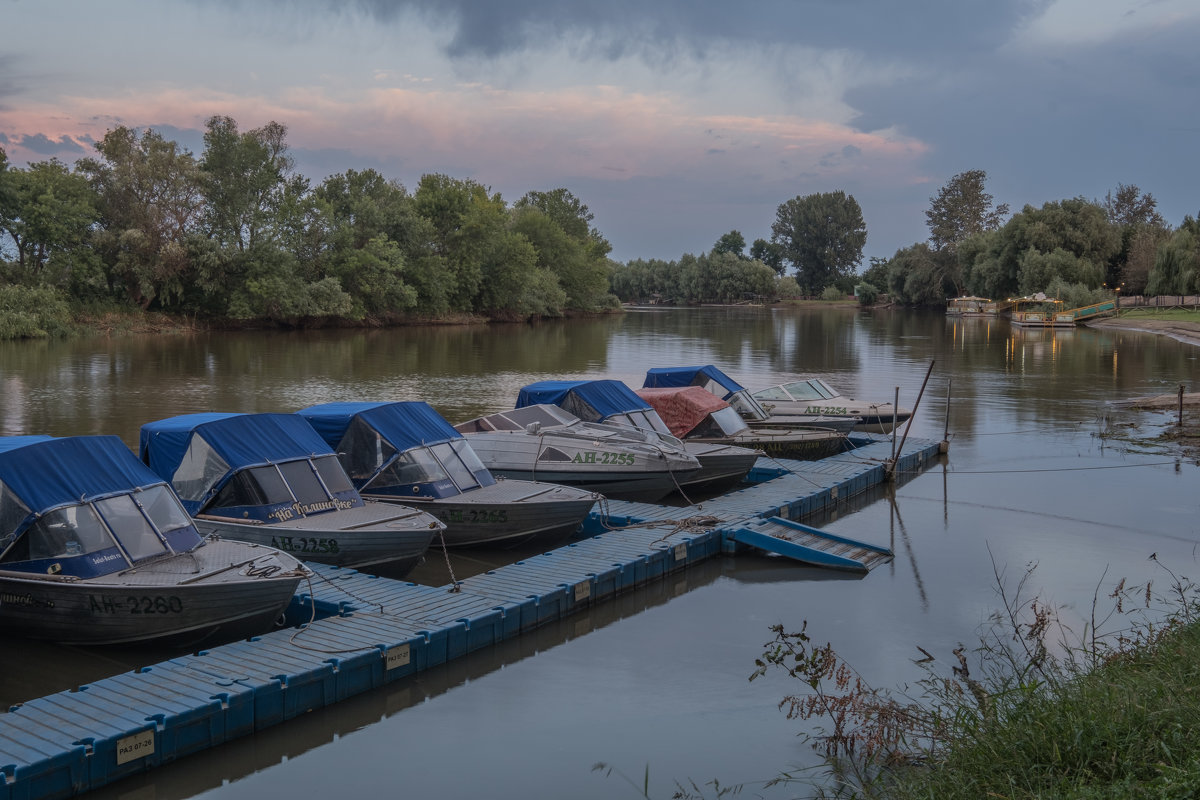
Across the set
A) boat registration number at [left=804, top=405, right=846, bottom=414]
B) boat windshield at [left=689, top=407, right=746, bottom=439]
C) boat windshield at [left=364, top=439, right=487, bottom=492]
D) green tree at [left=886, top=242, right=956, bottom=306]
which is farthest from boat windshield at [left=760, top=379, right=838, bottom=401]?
green tree at [left=886, top=242, right=956, bottom=306]

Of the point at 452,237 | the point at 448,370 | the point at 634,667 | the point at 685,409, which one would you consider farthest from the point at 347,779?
the point at 452,237

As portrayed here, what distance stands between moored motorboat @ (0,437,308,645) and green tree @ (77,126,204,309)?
70443 mm

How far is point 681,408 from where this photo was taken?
26.0 m

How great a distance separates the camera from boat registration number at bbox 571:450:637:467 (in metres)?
21.2

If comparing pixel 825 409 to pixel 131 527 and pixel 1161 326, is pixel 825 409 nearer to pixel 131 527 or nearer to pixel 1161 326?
pixel 131 527

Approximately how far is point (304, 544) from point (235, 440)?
6.95ft

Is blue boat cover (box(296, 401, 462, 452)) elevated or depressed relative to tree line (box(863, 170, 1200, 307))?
depressed

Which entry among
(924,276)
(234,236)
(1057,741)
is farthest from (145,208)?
(924,276)

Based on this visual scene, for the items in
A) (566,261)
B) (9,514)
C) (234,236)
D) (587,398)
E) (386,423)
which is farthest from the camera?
(566,261)

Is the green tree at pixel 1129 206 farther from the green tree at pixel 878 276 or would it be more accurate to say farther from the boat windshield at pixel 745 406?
the boat windshield at pixel 745 406

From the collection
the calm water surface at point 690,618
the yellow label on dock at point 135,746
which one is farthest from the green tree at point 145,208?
the yellow label on dock at point 135,746

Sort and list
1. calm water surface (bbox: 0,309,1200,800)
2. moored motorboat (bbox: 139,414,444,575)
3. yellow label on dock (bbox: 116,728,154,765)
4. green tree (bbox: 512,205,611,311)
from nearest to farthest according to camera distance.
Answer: yellow label on dock (bbox: 116,728,154,765) < calm water surface (bbox: 0,309,1200,800) < moored motorboat (bbox: 139,414,444,575) < green tree (bbox: 512,205,611,311)

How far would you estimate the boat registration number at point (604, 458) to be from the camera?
21.2 m

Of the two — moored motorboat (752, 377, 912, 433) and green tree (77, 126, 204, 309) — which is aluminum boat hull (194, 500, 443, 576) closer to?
moored motorboat (752, 377, 912, 433)
